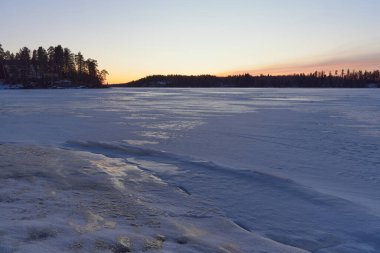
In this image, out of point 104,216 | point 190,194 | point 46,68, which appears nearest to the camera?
point 104,216

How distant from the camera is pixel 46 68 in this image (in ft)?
333

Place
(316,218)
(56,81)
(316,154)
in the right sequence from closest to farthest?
(316,218) < (316,154) < (56,81)

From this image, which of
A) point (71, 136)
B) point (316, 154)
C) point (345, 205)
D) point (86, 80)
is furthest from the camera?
point (86, 80)

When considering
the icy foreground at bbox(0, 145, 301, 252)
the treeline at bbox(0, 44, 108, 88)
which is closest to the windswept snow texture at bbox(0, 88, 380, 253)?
the icy foreground at bbox(0, 145, 301, 252)

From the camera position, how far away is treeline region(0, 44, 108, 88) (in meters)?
91.1

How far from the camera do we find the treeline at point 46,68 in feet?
299

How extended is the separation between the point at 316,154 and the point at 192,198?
4128 millimetres

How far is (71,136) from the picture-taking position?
1099 centimetres

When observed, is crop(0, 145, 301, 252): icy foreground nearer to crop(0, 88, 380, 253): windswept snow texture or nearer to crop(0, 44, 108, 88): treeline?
crop(0, 88, 380, 253): windswept snow texture

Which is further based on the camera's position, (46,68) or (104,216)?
(46,68)

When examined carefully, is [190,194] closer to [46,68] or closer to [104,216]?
[104,216]

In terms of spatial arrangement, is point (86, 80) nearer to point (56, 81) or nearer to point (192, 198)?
point (56, 81)

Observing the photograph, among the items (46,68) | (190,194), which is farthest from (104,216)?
(46,68)

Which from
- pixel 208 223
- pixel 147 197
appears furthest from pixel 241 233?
pixel 147 197
